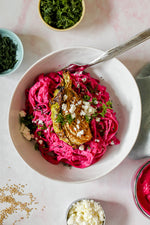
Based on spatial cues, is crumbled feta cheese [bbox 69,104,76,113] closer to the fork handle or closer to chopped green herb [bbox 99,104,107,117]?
chopped green herb [bbox 99,104,107,117]

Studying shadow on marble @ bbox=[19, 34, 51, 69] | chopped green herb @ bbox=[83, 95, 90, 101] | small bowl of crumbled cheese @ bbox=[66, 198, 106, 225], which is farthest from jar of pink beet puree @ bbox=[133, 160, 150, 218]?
shadow on marble @ bbox=[19, 34, 51, 69]

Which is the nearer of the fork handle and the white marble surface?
the fork handle

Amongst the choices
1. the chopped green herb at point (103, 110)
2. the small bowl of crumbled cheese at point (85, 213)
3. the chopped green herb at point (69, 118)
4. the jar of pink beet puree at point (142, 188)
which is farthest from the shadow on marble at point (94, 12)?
the small bowl of crumbled cheese at point (85, 213)

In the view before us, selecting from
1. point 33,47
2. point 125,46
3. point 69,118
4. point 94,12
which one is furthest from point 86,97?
point 94,12

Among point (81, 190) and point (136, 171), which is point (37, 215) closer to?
point (81, 190)

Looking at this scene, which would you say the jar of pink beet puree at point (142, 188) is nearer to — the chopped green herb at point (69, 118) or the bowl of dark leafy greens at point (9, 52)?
the chopped green herb at point (69, 118)

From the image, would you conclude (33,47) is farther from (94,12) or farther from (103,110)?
(103,110)

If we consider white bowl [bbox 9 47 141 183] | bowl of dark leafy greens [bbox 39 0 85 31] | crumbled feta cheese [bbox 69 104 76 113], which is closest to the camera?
crumbled feta cheese [bbox 69 104 76 113]

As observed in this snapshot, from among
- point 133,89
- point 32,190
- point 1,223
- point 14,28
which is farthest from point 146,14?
point 1,223
